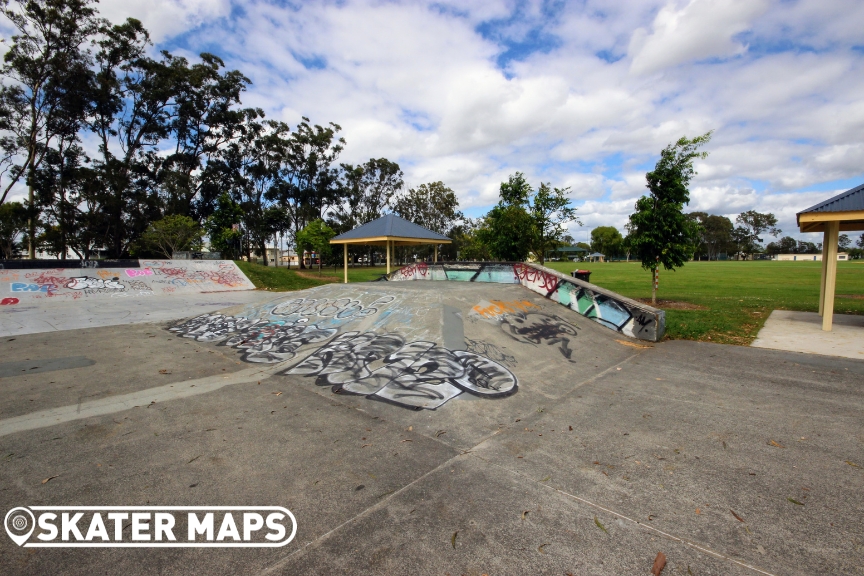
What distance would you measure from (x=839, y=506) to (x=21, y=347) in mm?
13993

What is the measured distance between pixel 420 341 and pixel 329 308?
158 inches

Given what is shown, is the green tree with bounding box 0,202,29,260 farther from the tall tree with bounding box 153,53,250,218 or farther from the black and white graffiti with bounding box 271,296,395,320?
the black and white graffiti with bounding box 271,296,395,320

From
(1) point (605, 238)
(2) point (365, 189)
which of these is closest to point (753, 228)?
(1) point (605, 238)

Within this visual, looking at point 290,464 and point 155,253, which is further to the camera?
point 155,253

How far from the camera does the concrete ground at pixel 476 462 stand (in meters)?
2.77

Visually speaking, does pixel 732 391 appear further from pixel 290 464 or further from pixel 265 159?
pixel 265 159

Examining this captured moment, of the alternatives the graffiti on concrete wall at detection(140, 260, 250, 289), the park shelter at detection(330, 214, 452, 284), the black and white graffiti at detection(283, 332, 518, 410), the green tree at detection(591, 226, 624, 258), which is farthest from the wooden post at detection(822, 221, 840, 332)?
the green tree at detection(591, 226, 624, 258)

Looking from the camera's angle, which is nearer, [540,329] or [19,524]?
[19,524]

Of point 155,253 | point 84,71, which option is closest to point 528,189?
point 155,253

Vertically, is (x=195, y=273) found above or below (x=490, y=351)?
above

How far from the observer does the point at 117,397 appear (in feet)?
19.6

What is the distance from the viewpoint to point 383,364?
23.3ft

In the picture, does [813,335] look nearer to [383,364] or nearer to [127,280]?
[383,364]

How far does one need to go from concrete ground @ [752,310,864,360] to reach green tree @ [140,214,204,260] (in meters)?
38.4
